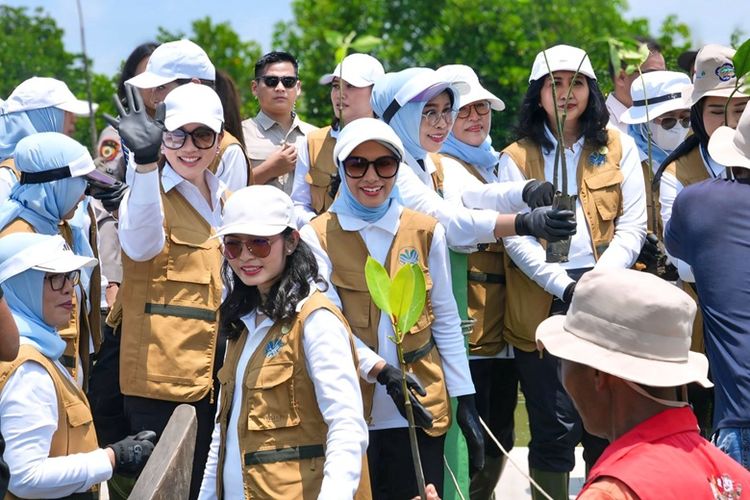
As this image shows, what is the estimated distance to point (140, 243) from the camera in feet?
16.1

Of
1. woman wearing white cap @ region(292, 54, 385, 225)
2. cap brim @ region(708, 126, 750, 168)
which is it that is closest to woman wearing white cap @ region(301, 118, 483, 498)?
woman wearing white cap @ region(292, 54, 385, 225)

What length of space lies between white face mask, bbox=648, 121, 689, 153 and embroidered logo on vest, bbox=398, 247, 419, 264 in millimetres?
2501

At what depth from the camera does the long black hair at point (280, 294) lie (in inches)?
157

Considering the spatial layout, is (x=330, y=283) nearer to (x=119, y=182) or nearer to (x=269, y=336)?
(x=269, y=336)

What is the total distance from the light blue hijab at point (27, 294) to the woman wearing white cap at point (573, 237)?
2.15 metres

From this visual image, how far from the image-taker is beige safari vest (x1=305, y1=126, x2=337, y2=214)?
6.01 metres

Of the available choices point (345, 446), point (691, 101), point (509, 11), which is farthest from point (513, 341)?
point (509, 11)

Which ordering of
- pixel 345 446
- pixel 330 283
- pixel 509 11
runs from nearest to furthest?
pixel 345 446 < pixel 330 283 < pixel 509 11

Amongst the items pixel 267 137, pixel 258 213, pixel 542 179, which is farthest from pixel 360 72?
pixel 258 213

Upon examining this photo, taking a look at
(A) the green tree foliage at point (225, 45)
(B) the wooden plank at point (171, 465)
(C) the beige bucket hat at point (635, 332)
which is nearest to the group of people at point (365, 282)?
(C) the beige bucket hat at point (635, 332)

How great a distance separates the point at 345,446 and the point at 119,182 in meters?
2.37

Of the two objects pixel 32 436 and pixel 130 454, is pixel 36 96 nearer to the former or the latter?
pixel 130 454

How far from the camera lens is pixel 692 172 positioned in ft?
18.9

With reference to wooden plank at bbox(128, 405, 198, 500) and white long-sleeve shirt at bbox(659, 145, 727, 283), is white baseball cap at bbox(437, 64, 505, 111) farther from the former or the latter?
wooden plank at bbox(128, 405, 198, 500)
